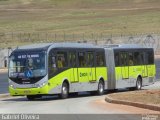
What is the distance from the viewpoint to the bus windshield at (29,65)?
104 ft

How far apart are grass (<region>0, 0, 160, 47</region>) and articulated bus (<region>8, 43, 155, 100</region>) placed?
5147cm

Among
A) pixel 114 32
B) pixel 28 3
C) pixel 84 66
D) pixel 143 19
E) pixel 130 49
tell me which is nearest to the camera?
pixel 84 66

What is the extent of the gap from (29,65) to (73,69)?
9.81ft

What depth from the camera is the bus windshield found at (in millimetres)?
31547

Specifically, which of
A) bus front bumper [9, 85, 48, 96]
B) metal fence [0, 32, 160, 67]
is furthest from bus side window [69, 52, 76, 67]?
metal fence [0, 32, 160, 67]

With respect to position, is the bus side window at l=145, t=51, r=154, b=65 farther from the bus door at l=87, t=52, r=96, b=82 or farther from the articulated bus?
the bus door at l=87, t=52, r=96, b=82

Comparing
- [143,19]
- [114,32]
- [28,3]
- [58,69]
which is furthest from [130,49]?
[28,3]

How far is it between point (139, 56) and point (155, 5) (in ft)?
273

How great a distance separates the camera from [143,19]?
354 feet

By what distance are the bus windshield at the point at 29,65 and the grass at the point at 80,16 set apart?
197ft

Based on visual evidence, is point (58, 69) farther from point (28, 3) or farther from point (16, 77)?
point (28, 3)

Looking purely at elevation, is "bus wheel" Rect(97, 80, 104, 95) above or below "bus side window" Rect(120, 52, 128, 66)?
below

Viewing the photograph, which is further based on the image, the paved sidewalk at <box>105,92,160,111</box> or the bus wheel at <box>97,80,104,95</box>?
the bus wheel at <box>97,80,104,95</box>

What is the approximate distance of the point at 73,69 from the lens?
33.8 meters
